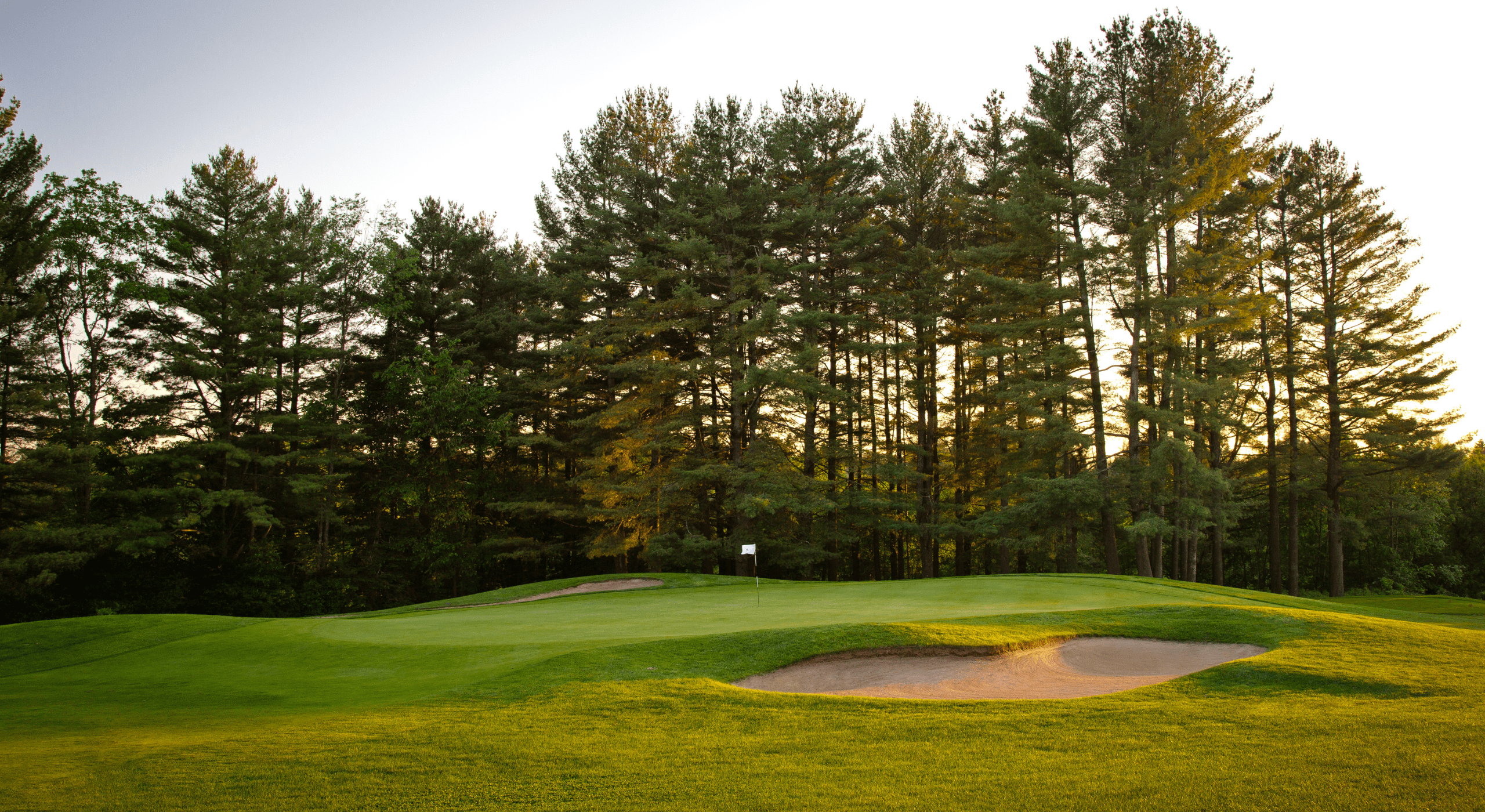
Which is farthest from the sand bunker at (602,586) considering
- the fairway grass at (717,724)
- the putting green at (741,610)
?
the fairway grass at (717,724)

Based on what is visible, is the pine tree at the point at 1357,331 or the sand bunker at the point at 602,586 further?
the pine tree at the point at 1357,331

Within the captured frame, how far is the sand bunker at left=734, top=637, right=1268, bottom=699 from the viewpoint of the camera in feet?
25.2

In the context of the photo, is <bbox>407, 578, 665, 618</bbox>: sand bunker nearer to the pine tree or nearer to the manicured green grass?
the manicured green grass

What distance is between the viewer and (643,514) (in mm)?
25359

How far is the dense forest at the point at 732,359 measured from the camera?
2162 centimetres

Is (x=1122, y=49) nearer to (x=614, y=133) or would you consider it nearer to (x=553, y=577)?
(x=614, y=133)

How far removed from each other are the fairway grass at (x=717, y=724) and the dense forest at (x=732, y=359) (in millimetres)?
12545

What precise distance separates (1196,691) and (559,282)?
25.4 meters

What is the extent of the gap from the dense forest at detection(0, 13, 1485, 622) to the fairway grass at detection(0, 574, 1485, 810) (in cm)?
1254

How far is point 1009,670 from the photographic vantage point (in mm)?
8477

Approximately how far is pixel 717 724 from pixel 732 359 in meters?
19.5

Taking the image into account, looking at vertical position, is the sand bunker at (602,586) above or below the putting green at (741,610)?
below

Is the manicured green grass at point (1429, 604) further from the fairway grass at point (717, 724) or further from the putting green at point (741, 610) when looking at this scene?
the fairway grass at point (717, 724)

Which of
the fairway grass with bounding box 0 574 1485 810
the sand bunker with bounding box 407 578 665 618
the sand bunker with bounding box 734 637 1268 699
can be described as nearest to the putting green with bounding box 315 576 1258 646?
the fairway grass with bounding box 0 574 1485 810
